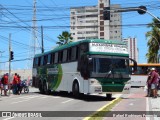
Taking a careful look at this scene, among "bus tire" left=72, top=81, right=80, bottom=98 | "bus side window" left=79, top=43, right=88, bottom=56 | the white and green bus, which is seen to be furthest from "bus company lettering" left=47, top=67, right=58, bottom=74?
"bus side window" left=79, top=43, right=88, bottom=56

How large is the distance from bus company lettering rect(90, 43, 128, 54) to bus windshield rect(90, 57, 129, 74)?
598 millimetres

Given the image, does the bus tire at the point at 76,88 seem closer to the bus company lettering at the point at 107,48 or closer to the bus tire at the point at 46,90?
the bus company lettering at the point at 107,48

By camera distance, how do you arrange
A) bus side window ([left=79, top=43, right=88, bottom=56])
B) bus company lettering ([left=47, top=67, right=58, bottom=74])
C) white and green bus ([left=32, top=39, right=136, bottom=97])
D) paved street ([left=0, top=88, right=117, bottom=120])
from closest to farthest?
paved street ([left=0, top=88, right=117, bottom=120]), white and green bus ([left=32, top=39, right=136, bottom=97]), bus side window ([left=79, top=43, right=88, bottom=56]), bus company lettering ([left=47, top=67, right=58, bottom=74])

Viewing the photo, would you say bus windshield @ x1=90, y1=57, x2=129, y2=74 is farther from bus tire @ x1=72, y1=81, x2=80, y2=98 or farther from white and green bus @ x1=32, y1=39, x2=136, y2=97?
bus tire @ x1=72, y1=81, x2=80, y2=98

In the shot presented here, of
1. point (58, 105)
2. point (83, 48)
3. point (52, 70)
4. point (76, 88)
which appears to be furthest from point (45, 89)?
point (58, 105)

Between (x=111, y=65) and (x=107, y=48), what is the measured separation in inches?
49.2

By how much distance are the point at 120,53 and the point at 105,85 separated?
2.32 meters

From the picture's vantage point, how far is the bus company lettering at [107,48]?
22.8m

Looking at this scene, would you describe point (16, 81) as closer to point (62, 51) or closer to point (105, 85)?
point (62, 51)

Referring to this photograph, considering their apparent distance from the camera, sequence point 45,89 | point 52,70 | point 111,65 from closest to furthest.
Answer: point 111,65 → point 52,70 → point 45,89

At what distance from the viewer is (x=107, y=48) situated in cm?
2316

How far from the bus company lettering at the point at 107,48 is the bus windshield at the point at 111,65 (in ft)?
1.96

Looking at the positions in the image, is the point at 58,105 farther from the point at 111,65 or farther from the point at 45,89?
Answer: the point at 45,89

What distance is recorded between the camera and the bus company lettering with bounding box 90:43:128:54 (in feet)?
74.7
